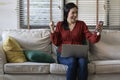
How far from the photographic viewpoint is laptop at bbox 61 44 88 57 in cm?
296

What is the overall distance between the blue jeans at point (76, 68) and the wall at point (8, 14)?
1.42 metres

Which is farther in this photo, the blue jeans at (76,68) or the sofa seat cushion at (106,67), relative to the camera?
the sofa seat cushion at (106,67)

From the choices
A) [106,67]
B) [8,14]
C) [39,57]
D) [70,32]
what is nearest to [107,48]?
[106,67]

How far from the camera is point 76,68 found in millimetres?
3000

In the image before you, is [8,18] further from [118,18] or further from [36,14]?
[118,18]

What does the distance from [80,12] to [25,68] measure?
154cm

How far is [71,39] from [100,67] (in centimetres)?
52

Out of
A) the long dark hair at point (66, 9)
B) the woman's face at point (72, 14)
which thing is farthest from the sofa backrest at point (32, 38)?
the woman's face at point (72, 14)

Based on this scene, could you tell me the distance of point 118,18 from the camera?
13.5 feet

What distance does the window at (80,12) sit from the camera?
4.08m

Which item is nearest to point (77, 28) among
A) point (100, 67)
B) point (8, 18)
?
Answer: point (100, 67)

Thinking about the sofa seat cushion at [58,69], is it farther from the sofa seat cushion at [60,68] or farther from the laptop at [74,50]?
the laptop at [74,50]

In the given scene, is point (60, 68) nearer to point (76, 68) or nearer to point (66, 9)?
point (76, 68)

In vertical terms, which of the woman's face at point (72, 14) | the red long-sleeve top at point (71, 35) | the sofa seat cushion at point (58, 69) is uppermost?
the woman's face at point (72, 14)
